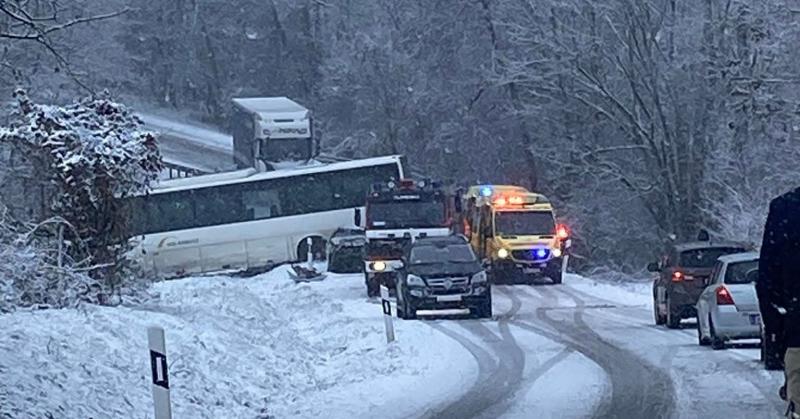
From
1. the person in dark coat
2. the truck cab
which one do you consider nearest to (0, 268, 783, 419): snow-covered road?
the person in dark coat

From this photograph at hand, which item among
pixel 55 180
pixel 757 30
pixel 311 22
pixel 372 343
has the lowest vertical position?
pixel 372 343

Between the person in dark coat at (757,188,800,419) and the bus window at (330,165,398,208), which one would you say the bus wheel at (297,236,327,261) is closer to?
the bus window at (330,165,398,208)

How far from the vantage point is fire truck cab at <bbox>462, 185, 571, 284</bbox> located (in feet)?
133

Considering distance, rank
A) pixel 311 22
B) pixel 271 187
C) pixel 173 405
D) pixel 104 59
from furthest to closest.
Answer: pixel 311 22
pixel 104 59
pixel 271 187
pixel 173 405

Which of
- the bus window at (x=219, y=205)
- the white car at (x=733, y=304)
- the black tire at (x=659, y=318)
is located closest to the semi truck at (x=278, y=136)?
the bus window at (x=219, y=205)

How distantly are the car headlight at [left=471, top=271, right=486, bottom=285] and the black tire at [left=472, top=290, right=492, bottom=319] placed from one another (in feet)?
1.05

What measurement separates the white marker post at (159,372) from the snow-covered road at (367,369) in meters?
1.17

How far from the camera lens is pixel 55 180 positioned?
24016mm

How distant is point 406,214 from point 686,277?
48.0 feet

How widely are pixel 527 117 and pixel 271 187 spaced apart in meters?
12.0

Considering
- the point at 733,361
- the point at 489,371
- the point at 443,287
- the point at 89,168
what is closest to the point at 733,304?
the point at 733,361

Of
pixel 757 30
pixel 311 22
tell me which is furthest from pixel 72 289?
pixel 311 22

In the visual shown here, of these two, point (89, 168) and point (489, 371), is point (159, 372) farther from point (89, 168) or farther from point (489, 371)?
point (89, 168)

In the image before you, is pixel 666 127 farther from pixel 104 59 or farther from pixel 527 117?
pixel 104 59
